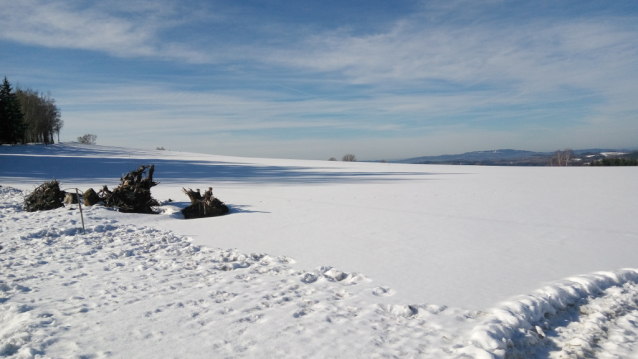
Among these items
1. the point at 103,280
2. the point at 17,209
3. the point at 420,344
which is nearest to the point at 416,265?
the point at 420,344

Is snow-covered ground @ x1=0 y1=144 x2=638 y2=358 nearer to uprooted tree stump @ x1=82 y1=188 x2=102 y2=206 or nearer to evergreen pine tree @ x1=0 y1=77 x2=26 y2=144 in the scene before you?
uprooted tree stump @ x1=82 y1=188 x2=102 y2=206

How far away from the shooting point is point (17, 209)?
766 centimetres

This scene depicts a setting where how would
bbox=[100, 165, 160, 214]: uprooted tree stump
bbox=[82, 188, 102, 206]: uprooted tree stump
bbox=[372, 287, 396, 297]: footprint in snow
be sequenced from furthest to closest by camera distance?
bbox=[82, 188, 102, 206]: uprooted tree stump, bbox=[100, 165, 160, 214]: uprooted tree stump, bbox=[372, 287, 396, 297]: footprint in snow

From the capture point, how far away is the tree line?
34938mm

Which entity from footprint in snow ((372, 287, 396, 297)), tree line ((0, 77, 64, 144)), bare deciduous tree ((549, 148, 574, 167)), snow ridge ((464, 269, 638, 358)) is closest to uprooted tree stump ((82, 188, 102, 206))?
footprint in snow ((372, 287, 396, 297))

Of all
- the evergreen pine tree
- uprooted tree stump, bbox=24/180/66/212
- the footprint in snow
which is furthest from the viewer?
the evergreen pine tree

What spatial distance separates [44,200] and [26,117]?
153ft

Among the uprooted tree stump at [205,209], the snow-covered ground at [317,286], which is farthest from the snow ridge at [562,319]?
the uprooted tree stump at [205,209]

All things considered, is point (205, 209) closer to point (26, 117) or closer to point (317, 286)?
point (317, 286)

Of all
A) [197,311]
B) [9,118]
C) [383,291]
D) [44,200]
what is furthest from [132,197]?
[9,118]

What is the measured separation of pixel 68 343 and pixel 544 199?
391 inches

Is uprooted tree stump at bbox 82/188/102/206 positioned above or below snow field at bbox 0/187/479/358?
above

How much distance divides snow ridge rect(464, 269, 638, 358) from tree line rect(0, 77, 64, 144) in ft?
141

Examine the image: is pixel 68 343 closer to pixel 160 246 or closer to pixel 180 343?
pixel 180 343
